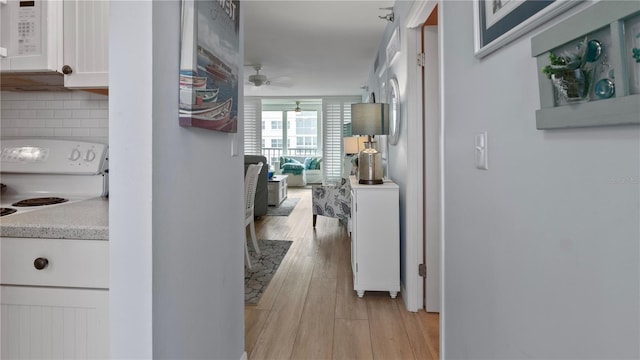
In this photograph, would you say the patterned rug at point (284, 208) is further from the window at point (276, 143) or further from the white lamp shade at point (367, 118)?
the white lamp shade at point (367, 118)

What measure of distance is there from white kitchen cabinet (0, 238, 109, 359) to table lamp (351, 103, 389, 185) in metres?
2.15

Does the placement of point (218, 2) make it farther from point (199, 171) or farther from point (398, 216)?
point (398, 216)

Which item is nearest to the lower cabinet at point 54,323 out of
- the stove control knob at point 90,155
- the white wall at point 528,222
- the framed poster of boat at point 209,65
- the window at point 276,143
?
the framed poster of boat at point 209,65

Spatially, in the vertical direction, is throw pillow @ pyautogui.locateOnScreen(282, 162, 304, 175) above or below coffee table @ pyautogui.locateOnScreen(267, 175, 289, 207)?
above

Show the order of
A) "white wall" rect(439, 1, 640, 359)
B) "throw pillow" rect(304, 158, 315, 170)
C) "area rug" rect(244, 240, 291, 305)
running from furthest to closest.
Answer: "throw pillow" rect(304, 158, 315, 170) → "area rug" rect(244, 240, 291, 305) → "white wall" rect(439, 1, 640, 359)

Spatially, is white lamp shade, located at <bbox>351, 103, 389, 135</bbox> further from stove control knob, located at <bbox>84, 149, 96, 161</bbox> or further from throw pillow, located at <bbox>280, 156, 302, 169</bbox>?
throw pillow, located at <bbox>280, 156, 302, 169</bbox>

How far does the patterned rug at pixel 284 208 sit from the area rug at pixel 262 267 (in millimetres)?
1778

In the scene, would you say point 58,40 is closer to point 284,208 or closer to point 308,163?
point 284,208

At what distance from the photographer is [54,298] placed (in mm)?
1122

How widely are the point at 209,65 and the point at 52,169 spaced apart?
3.70ft

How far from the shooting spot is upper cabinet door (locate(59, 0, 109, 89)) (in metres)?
1.46

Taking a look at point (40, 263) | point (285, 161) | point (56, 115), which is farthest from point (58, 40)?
point (285, 161)

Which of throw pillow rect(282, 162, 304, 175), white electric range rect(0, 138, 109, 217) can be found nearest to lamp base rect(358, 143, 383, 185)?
white electric range rect(0, 138, 109, 217)

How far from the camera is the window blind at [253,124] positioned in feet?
29.7
